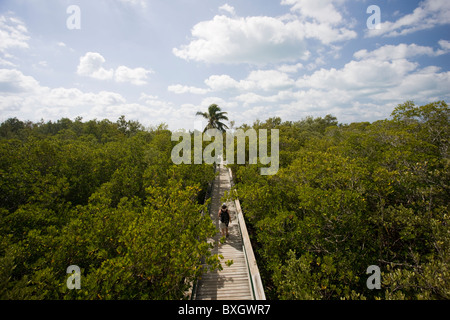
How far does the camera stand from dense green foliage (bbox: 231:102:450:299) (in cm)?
595

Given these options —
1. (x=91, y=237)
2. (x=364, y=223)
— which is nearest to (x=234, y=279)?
(x=91, y=237)

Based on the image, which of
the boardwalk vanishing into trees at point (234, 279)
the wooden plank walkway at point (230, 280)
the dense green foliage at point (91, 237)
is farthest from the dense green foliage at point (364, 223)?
the dense green foliage at point (91, 237)

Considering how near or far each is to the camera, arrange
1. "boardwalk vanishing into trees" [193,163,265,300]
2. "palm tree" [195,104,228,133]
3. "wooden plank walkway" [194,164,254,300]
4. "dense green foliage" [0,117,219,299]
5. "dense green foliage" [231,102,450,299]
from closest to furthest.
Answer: "dense green foliage" [0,117,219,299], "dense green foliage" [231,102,450,299], "boardwalk vanishing into trees" [193,163,265,300], "wooden plank walkway" [194,164,254,300], "palm tree" [195,104,228,133]

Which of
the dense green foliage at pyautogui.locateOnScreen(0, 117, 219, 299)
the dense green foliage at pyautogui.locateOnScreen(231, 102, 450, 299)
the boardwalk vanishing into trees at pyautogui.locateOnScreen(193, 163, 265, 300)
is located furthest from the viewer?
the boardwalk vanishing into trees at pyautogui.locateOnScreen(193, 163, 265, 300)

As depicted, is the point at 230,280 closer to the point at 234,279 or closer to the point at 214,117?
the point at 234,279

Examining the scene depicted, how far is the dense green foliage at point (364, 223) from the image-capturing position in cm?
595

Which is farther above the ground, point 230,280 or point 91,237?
point 91,237

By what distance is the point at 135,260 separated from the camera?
565 centimetres

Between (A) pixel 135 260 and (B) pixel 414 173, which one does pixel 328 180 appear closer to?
(B) pixel 414 173

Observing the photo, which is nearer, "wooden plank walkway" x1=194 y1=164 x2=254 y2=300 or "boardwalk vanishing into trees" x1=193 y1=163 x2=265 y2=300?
"boardwalk vanishing into trees" x1=193 y1=163 x2=265 y2=300

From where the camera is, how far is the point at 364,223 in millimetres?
7746

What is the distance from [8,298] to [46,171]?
1030 centimetres

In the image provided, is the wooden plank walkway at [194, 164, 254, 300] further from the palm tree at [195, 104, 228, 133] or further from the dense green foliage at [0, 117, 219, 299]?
the palm tree at [195, 104, 228, 133]

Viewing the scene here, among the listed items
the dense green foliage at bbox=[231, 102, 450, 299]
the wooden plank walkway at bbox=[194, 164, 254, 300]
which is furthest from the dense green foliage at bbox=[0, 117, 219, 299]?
the dense green foliage at bbox=[231, 102, 450, 299]
